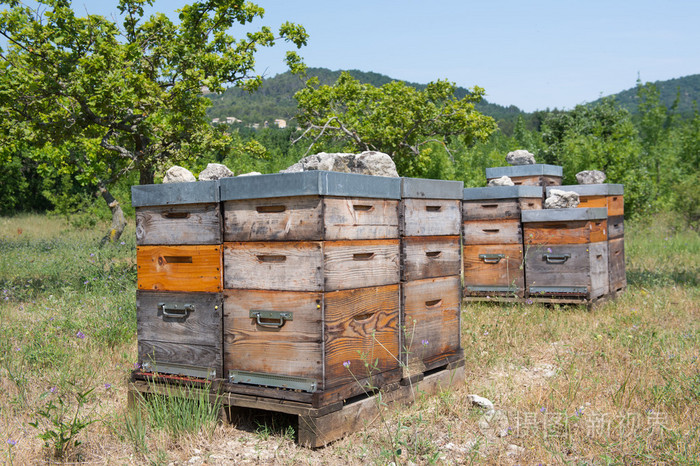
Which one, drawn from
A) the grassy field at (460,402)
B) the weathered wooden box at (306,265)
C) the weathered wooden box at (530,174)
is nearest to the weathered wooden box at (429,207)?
the weathered wooden box at (306,265)

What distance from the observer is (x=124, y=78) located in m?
8.27

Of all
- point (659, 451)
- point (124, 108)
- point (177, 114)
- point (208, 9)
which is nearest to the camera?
point (659, 451)

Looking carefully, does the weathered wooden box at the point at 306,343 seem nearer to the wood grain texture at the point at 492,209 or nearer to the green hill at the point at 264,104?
the wood grain texture at the point at 492,209

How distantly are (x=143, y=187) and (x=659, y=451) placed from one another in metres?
3.47

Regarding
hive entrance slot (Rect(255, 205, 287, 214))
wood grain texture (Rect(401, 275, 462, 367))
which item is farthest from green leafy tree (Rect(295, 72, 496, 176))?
hive entrance slot (Rect(255, 205, 287, 214))

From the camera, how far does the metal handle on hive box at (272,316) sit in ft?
11.5

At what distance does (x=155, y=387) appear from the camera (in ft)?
12.7

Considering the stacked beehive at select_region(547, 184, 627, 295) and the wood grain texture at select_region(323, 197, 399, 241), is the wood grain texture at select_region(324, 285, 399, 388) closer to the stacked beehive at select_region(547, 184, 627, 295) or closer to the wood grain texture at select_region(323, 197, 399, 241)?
the wood grain texture at select_region(323, 197, 399, 241)

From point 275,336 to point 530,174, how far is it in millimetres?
5970

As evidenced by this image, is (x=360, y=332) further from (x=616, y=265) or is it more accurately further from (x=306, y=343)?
(x=616, y=265)

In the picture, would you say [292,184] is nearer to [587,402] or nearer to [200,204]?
[200,204]

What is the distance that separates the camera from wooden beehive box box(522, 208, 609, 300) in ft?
23.8

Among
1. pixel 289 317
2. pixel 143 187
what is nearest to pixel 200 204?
pixel 143 187

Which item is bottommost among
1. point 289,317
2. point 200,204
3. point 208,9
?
point 289,317
